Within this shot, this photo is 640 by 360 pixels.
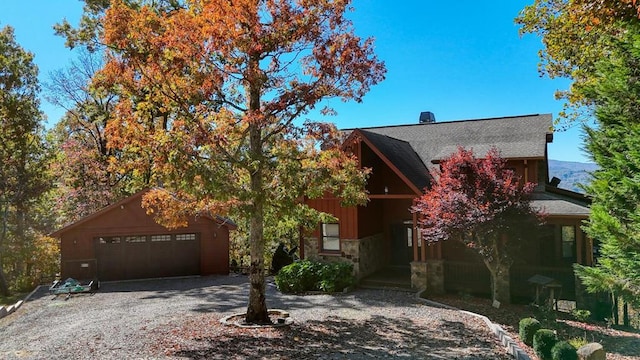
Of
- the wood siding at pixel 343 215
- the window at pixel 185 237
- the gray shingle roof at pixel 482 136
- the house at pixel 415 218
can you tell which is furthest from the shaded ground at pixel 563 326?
the window at pixel 185 237

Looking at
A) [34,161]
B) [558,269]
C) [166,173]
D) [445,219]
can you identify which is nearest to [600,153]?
[445,219]

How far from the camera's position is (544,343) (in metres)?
9.53

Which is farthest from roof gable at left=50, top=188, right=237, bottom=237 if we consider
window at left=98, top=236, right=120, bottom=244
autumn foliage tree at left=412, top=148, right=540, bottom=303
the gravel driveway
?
autumn foliage tree at left=412, top=148, right=540, bottom=303

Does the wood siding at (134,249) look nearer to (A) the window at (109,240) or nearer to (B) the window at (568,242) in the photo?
(A) the window at (109,240)

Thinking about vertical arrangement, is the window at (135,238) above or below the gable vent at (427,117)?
below

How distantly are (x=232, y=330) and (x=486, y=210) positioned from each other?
811 centimetres

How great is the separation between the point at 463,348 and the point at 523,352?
49.5 inches

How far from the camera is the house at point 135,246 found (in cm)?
2030

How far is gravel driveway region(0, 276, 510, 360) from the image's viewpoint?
9.68m

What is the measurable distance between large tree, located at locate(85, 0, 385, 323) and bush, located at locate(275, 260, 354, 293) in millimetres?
4952

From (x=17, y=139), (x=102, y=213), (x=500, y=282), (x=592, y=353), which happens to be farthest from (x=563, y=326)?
(x=17, y=139)

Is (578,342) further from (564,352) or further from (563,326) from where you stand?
(563,326)

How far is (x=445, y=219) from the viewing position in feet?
45.8

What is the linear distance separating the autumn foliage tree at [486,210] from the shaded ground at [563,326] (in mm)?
787
